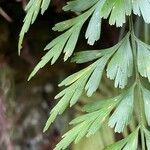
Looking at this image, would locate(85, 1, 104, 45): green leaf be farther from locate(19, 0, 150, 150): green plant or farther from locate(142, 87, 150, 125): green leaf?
locate(142, 87, 150, 125): green leaf

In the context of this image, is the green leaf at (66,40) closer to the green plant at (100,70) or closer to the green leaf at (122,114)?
the green plant at (100,70)

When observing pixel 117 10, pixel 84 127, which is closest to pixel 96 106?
pixel 84 127

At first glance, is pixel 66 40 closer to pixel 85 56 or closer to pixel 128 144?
pixel 85 56

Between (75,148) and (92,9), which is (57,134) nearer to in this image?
(75,148)

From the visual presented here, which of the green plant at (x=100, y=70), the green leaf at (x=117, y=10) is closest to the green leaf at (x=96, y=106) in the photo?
the green plant at (x=100, y=70)

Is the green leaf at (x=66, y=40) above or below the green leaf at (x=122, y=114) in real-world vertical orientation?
above

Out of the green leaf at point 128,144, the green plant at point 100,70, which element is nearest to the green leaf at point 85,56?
the green plant at point 100,70

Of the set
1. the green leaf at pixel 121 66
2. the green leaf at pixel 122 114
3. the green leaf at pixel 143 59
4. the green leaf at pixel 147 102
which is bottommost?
the green leaf at pixel 147 102
